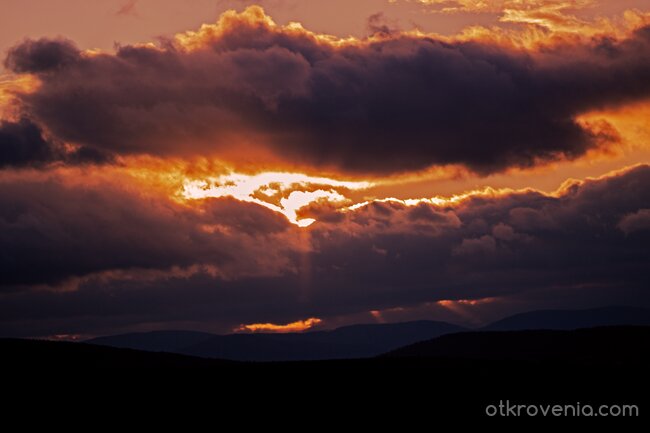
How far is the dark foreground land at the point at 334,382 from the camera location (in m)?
86.4

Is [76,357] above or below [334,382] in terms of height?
above

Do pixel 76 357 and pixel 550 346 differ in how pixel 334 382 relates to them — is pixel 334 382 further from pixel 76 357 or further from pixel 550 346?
pixel 550 346

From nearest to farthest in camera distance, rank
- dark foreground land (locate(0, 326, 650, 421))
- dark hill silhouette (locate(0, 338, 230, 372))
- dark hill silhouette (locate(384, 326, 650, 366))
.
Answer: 1. dark foreground land (locate(0, 326, 650, 421))
2. dark hill silhouette (locate(0, 338, 230, 372))
3. dark hill silhouette (locate(384, 326, 650, 366))

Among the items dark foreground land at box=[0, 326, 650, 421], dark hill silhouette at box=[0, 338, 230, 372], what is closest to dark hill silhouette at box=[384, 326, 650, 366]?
dark hill silhouette at box=[0, 338, 230, 372]

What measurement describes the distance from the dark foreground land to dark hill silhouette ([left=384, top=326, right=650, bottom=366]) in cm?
4184

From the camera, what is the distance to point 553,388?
3708 inches

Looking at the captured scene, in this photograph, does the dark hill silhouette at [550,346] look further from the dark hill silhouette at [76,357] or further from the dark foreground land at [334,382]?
the dark foreground land at [334,382]

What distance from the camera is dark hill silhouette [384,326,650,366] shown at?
153 meters

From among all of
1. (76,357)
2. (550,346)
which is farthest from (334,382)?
(550,346)

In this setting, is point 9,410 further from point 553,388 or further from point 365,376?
point 553,388

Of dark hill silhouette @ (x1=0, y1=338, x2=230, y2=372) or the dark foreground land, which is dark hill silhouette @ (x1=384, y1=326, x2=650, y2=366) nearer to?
dark hill silhouette @ (x1=0, y1=338, x2=230, y2=372)

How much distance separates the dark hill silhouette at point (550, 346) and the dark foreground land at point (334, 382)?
4184cm

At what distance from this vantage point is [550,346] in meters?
174

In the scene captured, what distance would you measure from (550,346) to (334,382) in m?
88.7
